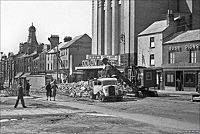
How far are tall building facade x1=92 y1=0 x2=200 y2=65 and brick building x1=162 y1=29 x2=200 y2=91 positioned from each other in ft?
43.0

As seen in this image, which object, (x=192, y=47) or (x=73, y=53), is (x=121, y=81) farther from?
(x=73, y=53)

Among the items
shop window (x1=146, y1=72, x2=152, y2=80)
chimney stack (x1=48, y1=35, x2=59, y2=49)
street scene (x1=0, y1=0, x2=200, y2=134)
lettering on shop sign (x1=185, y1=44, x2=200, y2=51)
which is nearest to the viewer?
street scene (x1=0, y1=0, x2=200, y2=134)

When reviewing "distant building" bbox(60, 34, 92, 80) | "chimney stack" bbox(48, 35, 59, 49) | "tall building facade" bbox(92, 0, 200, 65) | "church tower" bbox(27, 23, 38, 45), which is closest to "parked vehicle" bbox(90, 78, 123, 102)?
"tall building facade" bbox(92, 0, 200, 65)

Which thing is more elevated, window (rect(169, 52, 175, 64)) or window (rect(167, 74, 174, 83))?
window (rect(169, 52, 175, 64))

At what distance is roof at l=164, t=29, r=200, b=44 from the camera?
1868 inches

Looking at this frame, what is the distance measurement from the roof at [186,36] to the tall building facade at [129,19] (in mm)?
11421

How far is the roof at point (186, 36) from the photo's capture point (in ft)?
156

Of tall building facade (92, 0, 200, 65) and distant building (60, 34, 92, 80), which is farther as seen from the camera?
distant building (60, 34, 92, 80)

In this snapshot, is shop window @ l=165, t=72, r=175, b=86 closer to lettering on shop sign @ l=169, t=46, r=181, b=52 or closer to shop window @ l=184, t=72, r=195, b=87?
shop window @ l=184, t=72, r=195, b=87

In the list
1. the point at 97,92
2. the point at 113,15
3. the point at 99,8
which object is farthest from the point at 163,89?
the point at 99,8

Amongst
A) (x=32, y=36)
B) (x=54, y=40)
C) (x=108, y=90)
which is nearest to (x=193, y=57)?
(x=108, y=90)

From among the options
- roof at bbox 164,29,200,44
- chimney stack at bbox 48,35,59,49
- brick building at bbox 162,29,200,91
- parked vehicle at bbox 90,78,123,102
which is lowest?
parked vehicle at bbox 90,78,123,102

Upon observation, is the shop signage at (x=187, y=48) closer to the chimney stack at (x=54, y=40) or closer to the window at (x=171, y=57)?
the window at (x=171, y=57)

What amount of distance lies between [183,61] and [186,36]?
4008mm
